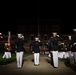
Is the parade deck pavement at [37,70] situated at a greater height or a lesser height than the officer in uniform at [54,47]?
lesser

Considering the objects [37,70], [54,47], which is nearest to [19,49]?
[54,47]

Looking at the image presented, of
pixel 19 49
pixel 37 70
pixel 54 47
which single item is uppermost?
pixel 54 47

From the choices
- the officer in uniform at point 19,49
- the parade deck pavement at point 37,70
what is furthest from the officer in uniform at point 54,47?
the officer in uniform at point 19,49

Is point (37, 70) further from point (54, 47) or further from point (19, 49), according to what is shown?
point (54, 47)

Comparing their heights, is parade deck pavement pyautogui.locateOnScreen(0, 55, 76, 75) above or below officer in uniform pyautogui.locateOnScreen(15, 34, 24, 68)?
below

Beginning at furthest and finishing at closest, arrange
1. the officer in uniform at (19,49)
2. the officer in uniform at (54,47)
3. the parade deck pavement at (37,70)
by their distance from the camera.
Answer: the officer in uniform at (54,47)
the officer in uniform at (19,49)
the parade deck pavement at (37,70)

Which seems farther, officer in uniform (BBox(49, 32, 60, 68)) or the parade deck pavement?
officer in uniform (BBox(49, 32, 60, 68))

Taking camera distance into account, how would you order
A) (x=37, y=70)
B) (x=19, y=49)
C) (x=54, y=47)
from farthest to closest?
(x=54, y=47) → (x=19, y=49) → (x=37, y=70)

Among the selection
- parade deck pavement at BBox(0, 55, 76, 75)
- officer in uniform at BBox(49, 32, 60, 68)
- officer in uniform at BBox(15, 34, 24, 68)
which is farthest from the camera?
officer in uniform at BBox(49, 32, 60, 68)

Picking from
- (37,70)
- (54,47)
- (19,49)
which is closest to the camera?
(37,70)

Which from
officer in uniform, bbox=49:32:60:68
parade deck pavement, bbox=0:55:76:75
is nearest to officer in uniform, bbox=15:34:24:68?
parade deck pavement, bbox=0:55:76:75

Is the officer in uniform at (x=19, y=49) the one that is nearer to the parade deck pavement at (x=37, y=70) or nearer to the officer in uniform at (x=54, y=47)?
the parade deck pavement at (x=37, y=70)

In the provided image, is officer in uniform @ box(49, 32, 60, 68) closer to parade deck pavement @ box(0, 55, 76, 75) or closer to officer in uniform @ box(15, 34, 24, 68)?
parade deck pavement @ box(0, 55, 76, 75)

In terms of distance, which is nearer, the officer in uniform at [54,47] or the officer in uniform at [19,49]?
the officer in uniform at [19,49]
